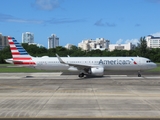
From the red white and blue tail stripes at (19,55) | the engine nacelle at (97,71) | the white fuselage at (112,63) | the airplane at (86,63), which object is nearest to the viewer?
→ the engine nacelle at (97,71)

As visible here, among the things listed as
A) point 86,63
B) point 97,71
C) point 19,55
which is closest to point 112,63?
point 97,71

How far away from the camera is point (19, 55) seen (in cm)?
4100

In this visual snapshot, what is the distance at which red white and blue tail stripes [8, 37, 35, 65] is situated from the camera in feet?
132

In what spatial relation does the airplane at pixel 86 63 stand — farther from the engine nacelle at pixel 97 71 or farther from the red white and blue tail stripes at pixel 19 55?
the engine nacelle at pixel 97 71

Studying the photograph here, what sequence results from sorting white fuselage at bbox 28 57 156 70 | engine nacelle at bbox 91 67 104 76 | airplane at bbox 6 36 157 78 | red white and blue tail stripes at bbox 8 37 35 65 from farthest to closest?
1. red white and blue tail stripes at bbox 8 37 35 65
2. white fuselage at bbox 28 57 156 70
3. airplane at bbox 6 36 157 78
4. engine nacelle at bbox 91 67 104 76

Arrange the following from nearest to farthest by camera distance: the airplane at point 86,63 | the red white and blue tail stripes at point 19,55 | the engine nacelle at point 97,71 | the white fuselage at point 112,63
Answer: the engine nacelle at point 97,71, the airplane at point 86,63, the white fuselage at point 112,63, the red white and blue tail stripes at point 19,55

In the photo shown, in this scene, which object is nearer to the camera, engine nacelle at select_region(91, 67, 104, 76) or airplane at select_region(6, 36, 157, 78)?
engine nacelle at select_region(91, 67, 104, 76)

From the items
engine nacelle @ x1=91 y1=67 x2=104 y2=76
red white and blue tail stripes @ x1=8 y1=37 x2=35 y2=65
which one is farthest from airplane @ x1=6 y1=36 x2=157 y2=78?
engine nacelle @ x1=91 y1=67 x2=104 y2=76

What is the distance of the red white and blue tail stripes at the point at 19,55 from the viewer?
1581 inches

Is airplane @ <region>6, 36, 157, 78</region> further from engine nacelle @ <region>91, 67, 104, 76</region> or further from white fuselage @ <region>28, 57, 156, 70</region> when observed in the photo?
engine nacelle @ <region>91, 67, 104, 76</region>

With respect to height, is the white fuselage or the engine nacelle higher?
the white fuselage

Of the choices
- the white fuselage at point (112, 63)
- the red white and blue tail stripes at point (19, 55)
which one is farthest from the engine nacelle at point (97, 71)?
the red white and blue tail stripes at point (19, 55)

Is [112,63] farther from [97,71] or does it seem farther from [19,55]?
[19,55]

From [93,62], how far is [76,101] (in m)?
23.5
